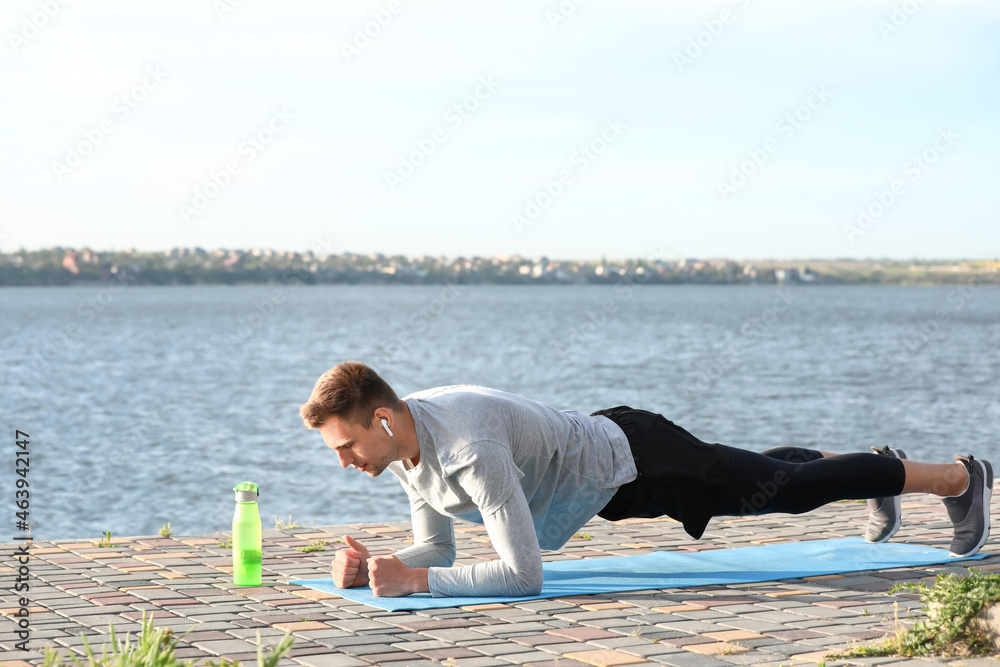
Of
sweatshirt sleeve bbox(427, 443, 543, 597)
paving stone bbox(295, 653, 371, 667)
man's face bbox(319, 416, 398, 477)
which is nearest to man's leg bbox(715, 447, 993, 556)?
sweatshirt sleeve bbox(427, 443, 543, 597)

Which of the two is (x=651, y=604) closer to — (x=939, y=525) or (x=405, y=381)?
(x=939, y=525)

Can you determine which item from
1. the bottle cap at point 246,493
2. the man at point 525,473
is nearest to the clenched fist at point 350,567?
the man at point 525,473

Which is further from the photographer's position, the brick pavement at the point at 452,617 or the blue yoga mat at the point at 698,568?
the blue yoga mat at the point at 698,568

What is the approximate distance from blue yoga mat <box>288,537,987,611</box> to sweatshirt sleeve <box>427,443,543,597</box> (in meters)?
0.08

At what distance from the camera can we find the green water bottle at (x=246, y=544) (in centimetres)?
525

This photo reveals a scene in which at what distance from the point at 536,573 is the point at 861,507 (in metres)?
3.58

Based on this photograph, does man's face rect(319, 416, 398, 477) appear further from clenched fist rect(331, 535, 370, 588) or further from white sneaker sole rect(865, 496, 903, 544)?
white sneaker sole rect(865, 496, 903, 544)

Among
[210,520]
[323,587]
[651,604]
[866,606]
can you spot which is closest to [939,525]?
[866,606]

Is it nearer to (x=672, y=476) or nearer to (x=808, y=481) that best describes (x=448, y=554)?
(x=672, y=476)

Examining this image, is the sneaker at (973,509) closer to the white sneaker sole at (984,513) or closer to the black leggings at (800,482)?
the white sneaker sole at (984,513)

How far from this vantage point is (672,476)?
16.7ft

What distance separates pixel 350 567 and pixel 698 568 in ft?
5.52

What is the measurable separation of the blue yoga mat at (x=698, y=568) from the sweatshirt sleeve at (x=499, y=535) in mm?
82

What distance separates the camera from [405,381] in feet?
130
